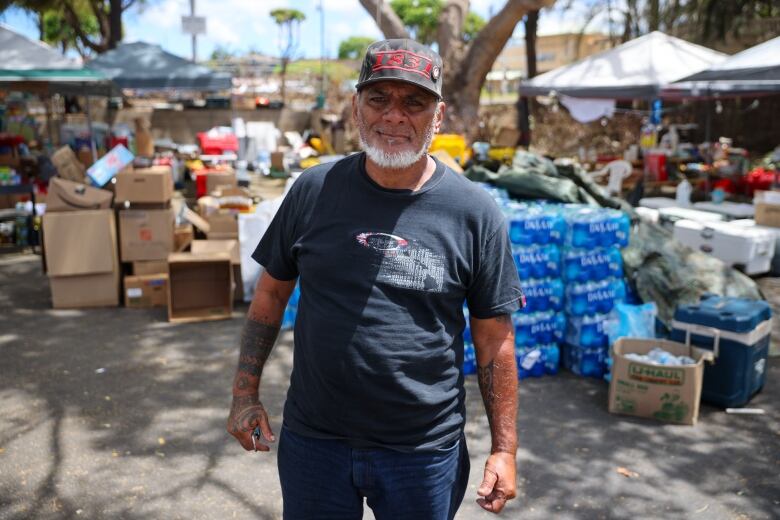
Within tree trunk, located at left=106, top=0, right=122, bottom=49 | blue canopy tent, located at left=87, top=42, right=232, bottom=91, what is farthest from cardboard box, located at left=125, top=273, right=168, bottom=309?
tree trunk, located at left=106, top=0, right=122, bottom=49

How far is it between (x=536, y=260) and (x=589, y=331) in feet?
2.20

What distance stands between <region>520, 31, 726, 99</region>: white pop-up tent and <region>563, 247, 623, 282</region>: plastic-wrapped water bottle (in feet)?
21.1

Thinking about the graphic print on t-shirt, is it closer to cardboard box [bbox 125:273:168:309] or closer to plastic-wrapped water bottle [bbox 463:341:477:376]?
plastic-wrapped water bottle [bbox 463:341:477:376]

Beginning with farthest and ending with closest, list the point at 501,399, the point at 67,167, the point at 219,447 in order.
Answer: the point at 67,167
the point at 219,447
the point at 501,399

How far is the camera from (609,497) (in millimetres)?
3693

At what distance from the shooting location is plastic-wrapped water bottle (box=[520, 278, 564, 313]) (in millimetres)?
5230

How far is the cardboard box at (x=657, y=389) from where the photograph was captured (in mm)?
4457

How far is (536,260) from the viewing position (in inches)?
203

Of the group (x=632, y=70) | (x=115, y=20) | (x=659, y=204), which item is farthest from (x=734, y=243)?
(x=115, y=20)

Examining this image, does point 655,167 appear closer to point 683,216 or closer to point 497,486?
point 683,216

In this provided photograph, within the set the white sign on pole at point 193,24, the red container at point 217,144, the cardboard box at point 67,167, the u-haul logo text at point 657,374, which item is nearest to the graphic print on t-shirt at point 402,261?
the u-haul logo text at point 657,374

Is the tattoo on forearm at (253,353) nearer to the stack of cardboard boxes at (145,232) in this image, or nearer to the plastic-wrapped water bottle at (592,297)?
the plastic-wrapped water bottle at (592,297)

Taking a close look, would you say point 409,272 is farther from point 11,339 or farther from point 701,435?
point 11,339

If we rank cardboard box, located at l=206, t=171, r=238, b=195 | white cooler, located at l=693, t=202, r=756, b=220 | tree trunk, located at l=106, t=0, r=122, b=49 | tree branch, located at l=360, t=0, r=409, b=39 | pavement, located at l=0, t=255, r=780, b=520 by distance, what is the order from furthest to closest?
tree trunk, located at l=106, t=0, r=122, b=49
tree branch, located at l=360, t=0, r=409, b=39
cardboard box, located at l=206, t=171, r=238, b=195
white cooler, located at l=693, t=202, r=756, b=220
pavement, located at l=0, t=255, r=780, b=520
